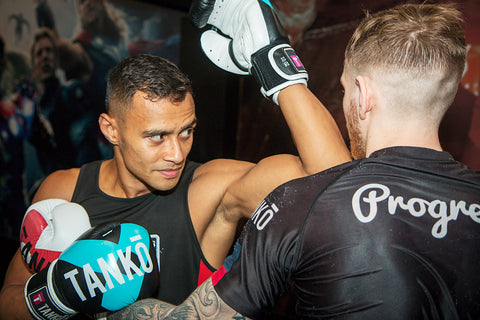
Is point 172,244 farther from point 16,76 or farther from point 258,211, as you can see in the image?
point 16,76

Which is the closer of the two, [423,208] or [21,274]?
[423,208]

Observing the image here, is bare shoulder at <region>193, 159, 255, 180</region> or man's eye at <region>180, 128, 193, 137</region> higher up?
man's eye at <region>180, 128, 193, 137</region>

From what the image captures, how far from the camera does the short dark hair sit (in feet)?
4.88

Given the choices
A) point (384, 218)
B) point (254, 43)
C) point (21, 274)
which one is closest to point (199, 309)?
point (384, 218)

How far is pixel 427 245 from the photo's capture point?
0.75 metres

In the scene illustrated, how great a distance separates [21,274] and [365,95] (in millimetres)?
1668

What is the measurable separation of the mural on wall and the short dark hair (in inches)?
81.1

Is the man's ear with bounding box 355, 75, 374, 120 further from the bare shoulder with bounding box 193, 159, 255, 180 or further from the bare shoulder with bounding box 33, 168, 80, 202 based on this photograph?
the bare shoulder with bounding box 33, 168, 80, 202

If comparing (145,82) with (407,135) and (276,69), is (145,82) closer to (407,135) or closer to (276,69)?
(276,69)

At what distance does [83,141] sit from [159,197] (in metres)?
2.61

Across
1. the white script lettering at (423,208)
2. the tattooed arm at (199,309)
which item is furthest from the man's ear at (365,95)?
the tattooed arm at (199,309)

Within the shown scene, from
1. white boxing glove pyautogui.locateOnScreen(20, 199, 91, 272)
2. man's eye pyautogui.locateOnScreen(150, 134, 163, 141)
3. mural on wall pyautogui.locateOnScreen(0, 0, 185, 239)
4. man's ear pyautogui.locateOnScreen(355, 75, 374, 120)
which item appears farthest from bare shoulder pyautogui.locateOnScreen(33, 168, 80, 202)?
mural on wall pyautogui.locateOnScreen(0, 0, 185, 239)

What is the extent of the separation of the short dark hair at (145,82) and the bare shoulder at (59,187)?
18.6 inches

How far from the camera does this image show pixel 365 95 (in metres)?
0.92
